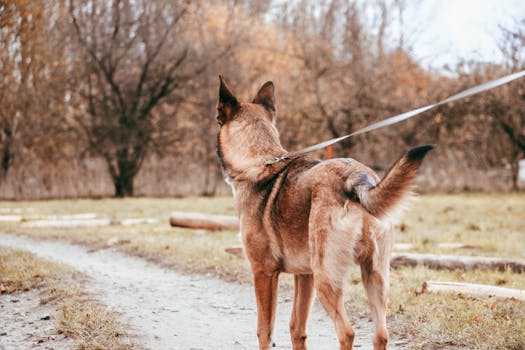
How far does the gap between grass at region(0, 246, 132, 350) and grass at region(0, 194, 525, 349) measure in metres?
1.99

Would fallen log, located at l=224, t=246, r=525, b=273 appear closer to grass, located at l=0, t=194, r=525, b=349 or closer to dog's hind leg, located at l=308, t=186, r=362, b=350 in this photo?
grass, located at l=0, t=194, r=525, b=349

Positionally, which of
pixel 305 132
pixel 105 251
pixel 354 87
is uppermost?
pixel 354 87

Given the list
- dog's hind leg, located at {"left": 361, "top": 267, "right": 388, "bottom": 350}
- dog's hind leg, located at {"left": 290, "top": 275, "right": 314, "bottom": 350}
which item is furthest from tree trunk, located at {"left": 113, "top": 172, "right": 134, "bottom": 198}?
dog's hind leg, located at {"left": 361, "top": 267, "right": 388, "bottom": 350}

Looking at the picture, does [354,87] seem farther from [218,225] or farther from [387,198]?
[387,198]

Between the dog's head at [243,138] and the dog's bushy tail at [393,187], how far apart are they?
1.16 metres

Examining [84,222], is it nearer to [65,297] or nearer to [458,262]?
[65,297]

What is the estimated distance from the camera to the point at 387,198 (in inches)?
129

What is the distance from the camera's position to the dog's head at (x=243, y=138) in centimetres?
441

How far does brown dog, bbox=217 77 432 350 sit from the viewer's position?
3447 millimetres

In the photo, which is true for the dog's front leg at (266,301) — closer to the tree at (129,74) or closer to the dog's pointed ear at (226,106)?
the dog's pointed ear at (226,106)

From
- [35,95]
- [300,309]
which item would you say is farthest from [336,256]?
[35,95]

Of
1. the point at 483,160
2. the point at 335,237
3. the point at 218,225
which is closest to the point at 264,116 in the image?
the point at 335,237

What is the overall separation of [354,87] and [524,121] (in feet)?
24.7

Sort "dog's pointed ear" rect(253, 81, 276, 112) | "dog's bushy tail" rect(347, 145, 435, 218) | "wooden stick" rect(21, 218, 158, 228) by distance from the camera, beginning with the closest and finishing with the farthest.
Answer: "dog's bushy tail" rect(347, 145, 435, 218) < "dog's pointed ear" rect(253, 81, 276, 112) < "wooden stick" rect(21, 218, 158, 228)
